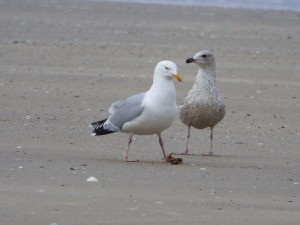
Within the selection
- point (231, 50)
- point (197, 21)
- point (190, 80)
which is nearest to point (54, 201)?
point (190, 80)

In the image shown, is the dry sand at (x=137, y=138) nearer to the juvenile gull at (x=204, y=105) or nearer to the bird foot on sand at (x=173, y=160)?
the bird foot on sand at (x=173, y=160)

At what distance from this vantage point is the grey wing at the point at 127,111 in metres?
8.98

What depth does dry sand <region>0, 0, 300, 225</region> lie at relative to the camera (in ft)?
23.6

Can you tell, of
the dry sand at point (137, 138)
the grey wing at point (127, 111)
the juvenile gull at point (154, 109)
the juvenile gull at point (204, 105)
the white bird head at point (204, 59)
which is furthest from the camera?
the white bird head at point (204, 59)

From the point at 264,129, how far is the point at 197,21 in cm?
1351

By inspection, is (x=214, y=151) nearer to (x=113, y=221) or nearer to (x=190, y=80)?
(x=113, y=221)

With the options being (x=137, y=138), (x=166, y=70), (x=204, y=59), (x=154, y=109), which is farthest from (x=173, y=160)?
(x=137, y=138)

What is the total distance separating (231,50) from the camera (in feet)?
62.6

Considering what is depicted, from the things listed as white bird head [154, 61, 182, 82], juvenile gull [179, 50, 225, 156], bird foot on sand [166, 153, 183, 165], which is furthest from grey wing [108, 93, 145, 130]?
juvenile gull [179, 50, 225, 156]

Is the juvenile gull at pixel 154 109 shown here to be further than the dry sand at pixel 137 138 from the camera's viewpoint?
Yes

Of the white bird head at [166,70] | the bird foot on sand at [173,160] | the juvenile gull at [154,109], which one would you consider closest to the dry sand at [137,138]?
the bird foot on sand at [173,160]

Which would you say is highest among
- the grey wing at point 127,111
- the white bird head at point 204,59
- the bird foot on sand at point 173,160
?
the white bird head at point 204,59

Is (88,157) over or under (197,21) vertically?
under

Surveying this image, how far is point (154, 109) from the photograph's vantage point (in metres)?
8.84
